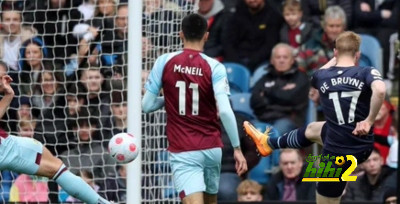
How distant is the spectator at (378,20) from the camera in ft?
49.8

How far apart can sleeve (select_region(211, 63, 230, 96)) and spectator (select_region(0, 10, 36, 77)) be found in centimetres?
429

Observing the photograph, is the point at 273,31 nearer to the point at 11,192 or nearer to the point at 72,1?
the point at 72,1

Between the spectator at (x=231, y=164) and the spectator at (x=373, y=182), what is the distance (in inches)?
48.7

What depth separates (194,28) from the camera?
11.2 m

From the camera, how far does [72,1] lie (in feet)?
48.9

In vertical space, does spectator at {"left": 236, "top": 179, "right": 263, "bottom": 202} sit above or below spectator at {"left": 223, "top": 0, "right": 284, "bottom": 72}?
below

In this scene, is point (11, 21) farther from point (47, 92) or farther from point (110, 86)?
point (110, 86)

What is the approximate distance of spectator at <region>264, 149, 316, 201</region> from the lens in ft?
47.6

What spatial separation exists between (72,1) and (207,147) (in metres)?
4.34

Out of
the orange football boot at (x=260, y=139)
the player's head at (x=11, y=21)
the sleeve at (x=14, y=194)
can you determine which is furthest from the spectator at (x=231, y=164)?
the orange football boot at (x=260, y=139)

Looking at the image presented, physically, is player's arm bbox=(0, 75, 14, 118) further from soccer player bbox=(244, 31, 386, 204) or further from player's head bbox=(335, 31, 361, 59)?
player's head bbox=(335, 31, 361, 59)

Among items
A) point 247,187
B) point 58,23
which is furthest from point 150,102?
point 58,23

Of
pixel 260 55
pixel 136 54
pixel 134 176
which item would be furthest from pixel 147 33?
pixel 260 55

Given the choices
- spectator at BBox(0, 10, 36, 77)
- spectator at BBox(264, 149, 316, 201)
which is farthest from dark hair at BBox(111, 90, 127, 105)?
spectator at BBox(264, 149, 316, 201)
